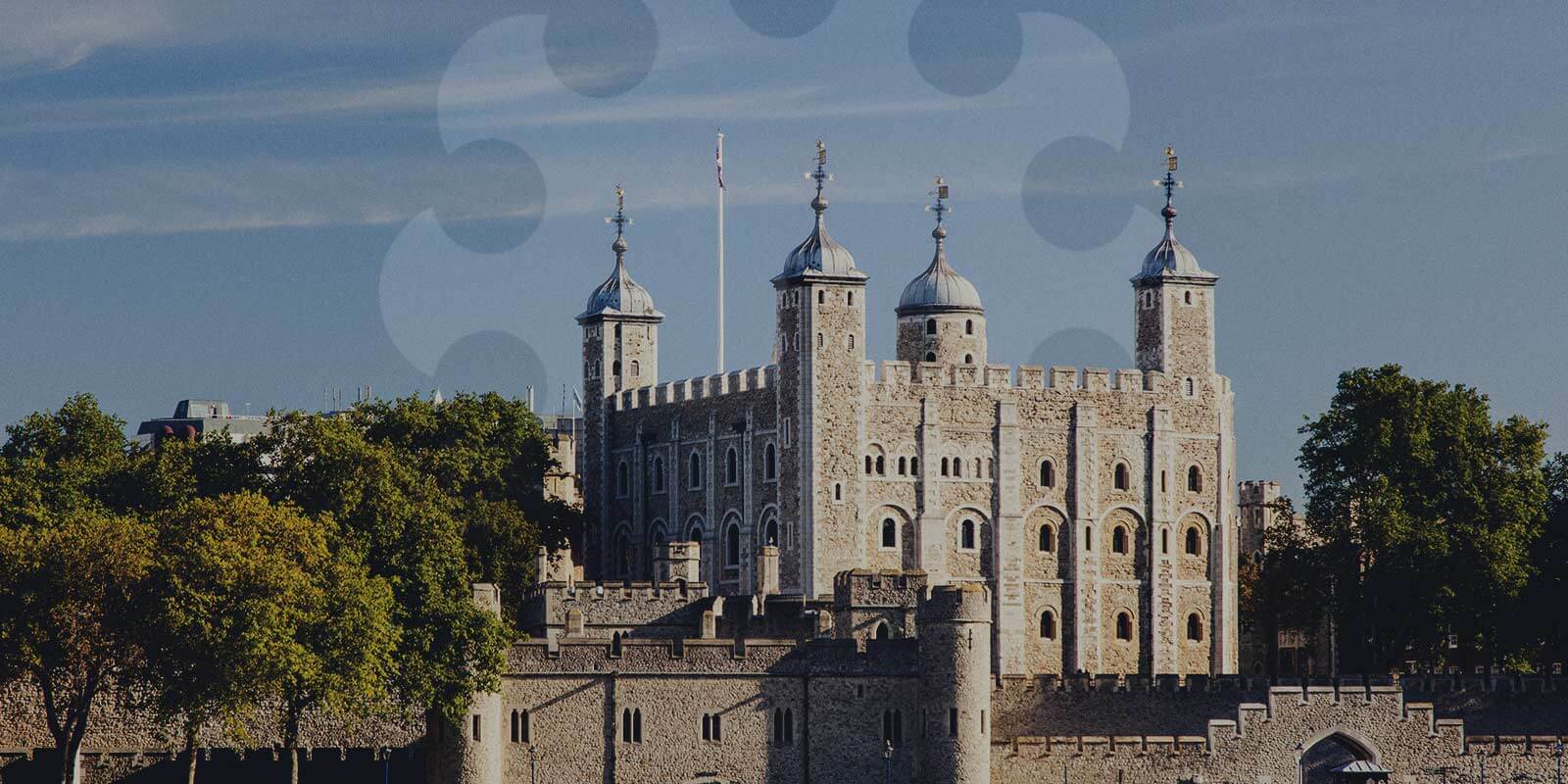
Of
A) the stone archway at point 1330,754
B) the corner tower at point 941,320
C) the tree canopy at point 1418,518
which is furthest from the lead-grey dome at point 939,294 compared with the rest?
the stone archway at point 1330,754

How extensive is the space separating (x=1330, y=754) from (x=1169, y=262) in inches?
1501

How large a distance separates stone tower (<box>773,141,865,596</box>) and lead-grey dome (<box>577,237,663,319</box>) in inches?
530

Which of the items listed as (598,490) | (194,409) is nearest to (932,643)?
(598,490)

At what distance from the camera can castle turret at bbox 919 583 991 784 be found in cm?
8775

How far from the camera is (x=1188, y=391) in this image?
4877 inches

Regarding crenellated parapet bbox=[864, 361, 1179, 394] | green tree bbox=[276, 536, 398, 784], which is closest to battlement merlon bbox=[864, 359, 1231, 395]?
crenellated parapet bbox=[864, 361, 1179, 394]

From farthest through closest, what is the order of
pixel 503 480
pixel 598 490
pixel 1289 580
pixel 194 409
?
pixel 194 409, pixel 598 490, pixel 503 480, pixel 1289 580

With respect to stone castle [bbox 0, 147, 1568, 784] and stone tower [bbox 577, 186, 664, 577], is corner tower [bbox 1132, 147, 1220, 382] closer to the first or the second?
stone castle [bbox 0, 147, 1568, 784]

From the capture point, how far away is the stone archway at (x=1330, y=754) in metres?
89.8

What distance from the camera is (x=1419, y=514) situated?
10700 cm

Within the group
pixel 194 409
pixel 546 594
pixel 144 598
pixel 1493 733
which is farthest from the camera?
pixel 194 409

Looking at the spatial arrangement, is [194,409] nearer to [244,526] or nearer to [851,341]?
[851,341]

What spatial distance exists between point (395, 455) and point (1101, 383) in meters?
30.1

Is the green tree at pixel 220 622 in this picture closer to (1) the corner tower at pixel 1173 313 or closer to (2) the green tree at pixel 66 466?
(2) the green tree at pixel 66 466
